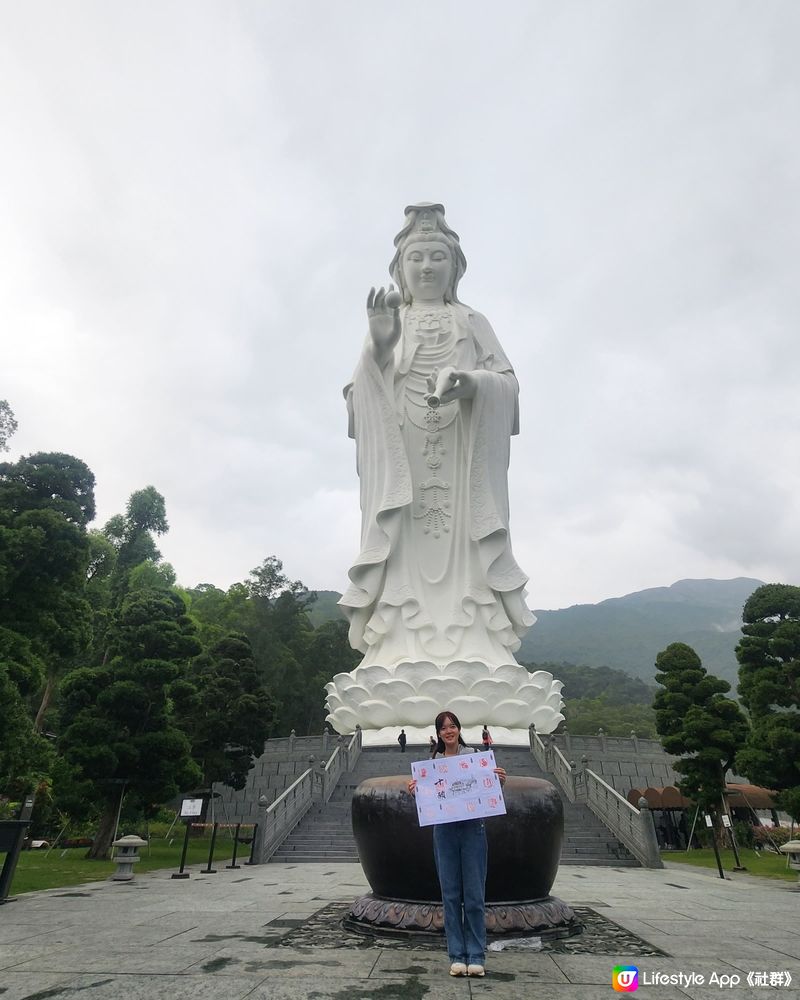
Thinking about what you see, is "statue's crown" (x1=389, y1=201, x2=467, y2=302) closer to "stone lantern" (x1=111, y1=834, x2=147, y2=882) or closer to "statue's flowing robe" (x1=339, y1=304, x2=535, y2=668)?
"statue's flowing robe" (x1=339, y1=304, x2=535, y2=668)

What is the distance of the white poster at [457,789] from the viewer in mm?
3072

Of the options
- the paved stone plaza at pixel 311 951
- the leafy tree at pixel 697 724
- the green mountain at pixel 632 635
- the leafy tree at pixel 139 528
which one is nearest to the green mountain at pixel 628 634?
the green mountain at pixel 632 635

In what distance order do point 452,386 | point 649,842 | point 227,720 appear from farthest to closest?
point 227,720
point 452,386
point 649,842

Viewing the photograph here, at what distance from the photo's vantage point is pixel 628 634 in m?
146

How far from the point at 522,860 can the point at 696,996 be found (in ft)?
3.61

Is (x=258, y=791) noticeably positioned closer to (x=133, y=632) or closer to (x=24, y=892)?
(x=133, y=632)

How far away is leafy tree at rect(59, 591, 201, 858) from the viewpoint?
33.9ft

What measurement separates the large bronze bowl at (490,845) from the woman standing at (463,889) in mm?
531

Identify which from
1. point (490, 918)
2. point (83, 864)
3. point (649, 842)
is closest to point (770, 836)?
point (649, 842)

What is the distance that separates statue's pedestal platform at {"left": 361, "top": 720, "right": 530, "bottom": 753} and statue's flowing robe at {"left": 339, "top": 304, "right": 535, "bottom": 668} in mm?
1276

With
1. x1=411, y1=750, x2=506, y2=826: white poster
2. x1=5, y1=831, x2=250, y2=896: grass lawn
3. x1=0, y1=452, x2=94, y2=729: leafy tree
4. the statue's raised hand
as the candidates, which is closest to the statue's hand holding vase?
the statue's raised hand

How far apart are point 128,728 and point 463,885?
9462mm

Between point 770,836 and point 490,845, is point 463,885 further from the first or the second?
point 770,836

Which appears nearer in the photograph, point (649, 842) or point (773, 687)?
point (649, 842)
